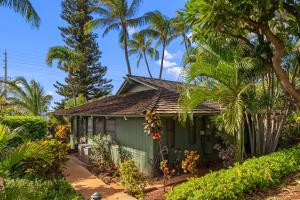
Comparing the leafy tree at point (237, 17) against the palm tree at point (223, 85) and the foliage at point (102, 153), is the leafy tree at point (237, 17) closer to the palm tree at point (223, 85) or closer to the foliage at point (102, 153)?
the palm tree at point (223, 85)

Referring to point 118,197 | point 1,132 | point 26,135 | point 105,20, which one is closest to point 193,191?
point 118,197

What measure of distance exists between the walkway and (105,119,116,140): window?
2.09 meters

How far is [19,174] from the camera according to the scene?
1009 centimetres

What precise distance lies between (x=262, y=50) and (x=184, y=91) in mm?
3257

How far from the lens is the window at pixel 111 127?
45.9 feet

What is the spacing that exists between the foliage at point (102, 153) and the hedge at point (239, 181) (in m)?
5.97

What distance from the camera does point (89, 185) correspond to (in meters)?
10.9

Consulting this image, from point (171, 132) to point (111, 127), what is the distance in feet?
12.5

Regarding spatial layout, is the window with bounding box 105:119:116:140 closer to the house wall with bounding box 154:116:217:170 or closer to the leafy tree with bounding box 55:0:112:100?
the house wall with bounding box 154:116:217:170

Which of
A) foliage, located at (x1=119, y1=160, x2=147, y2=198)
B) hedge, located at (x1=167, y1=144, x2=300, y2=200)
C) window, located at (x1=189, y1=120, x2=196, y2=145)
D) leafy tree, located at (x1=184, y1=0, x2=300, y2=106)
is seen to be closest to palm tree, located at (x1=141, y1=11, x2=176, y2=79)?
window, located at (x1=189, y1=120, x2=196, y2=145)

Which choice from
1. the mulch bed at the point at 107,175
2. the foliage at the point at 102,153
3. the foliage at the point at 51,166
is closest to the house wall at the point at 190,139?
the mulch bed at the point at 107,175

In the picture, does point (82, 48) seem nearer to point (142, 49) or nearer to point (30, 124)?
point (142, 49)

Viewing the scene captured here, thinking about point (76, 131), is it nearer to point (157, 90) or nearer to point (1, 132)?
point (157, 90)

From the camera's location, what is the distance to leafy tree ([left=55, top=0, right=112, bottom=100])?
3503 cm
